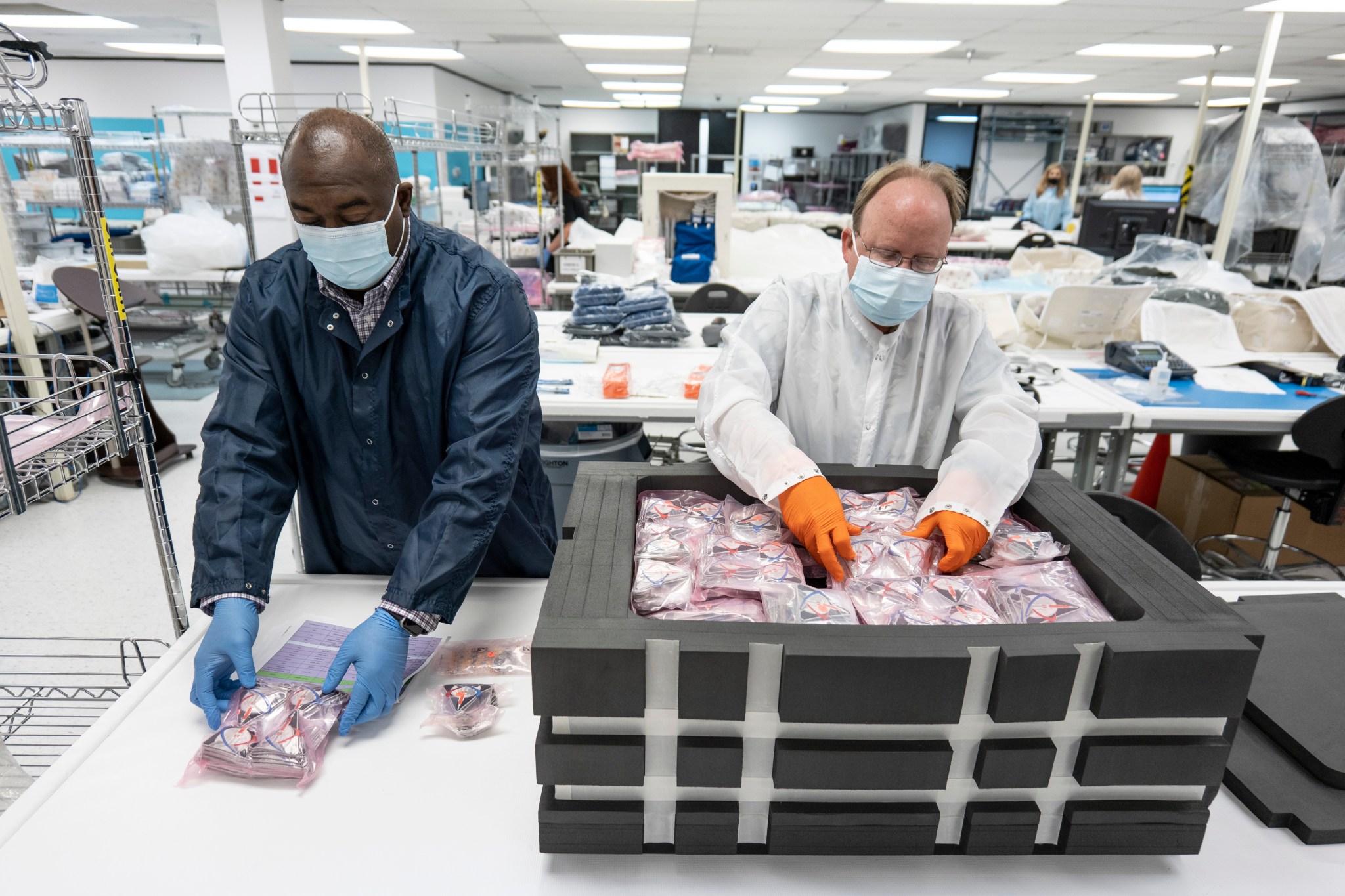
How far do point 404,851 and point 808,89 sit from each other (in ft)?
39.1

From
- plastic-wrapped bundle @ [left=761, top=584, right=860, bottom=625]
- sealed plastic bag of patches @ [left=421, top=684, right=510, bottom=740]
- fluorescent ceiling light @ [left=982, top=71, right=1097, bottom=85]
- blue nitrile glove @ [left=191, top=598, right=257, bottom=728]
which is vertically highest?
fluorescent ceiling light @ [left=982, top=71, right=1097, bottom=85]

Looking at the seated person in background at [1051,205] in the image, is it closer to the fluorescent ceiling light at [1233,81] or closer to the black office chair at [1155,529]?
the fluorescent ceiling light at [1233,81]

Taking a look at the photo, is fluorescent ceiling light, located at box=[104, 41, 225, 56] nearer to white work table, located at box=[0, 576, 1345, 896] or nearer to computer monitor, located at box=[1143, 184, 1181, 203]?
computer monitor, located at box=[1143, 184, 1181, 203]

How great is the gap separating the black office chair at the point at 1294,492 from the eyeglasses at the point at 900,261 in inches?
80.3

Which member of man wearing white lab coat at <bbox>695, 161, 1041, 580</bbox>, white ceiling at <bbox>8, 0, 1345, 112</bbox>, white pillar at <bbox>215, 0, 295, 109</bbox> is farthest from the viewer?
white ceiling at <bbox>8, 0, 1345, 112</bbox>

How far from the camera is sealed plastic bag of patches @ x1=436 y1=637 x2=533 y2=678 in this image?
3.79ft

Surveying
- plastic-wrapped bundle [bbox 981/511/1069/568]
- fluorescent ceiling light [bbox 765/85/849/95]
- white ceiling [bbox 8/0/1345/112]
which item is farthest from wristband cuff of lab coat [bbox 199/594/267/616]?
fluorescent ceiling light [bbox 765/85/849/95]

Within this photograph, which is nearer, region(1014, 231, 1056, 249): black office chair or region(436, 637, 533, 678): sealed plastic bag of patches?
region(436, 637, 533, 678): sealed plastic bag of patches

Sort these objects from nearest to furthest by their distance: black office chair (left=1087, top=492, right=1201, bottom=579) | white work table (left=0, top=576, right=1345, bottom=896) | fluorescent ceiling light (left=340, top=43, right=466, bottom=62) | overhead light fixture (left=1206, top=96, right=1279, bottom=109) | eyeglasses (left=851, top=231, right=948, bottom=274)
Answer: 1. white work table (left=0, top=576, right=1345, bottom=896)
2. eyeglasses (left=851, top=231, right=948, bottom=274)
3. black office chair (left=1087, top=492, right=1201, bottom=579)
4. fluorescent ceiling light (left=340, top=43, right=466, bottom=62)
5. overhead light fixture (left=1206, top=96, right=1279, bottom=109)

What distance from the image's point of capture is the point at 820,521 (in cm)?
103

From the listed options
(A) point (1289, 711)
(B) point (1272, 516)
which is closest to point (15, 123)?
(A) point (1289, 711)

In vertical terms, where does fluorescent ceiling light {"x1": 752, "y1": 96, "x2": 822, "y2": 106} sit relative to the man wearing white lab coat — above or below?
above

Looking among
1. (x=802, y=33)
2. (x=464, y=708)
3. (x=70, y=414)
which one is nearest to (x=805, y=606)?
(x=464, y=708)

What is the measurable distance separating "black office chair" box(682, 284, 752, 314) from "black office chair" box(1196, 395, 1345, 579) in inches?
94.1
